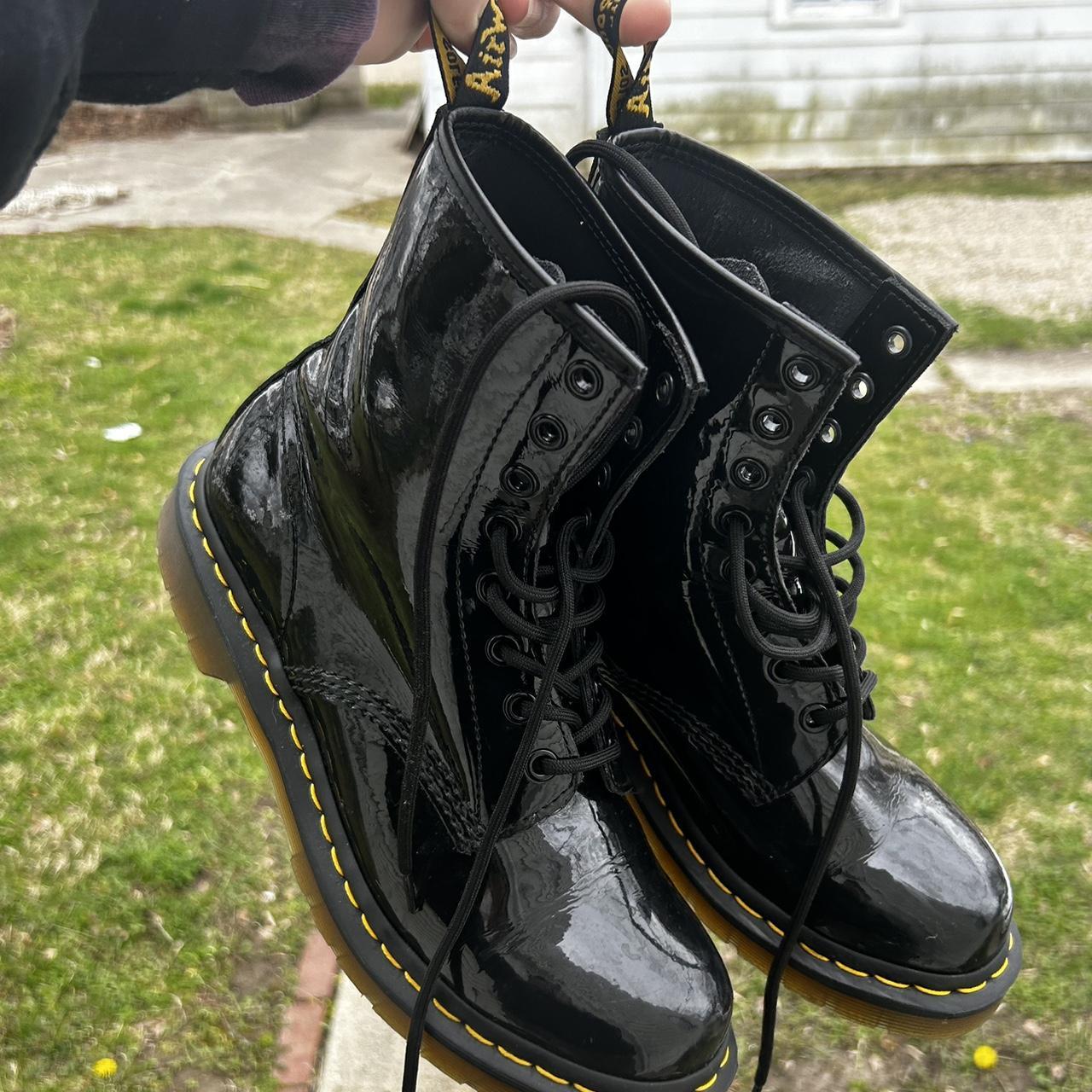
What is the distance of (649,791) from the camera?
1.11 m

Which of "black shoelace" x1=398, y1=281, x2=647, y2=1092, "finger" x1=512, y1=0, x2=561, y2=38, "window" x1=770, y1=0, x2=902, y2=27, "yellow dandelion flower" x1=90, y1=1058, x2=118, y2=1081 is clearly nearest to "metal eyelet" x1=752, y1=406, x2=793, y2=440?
"black shoelace" x1=398, y1=281, x2=647, y2=1092

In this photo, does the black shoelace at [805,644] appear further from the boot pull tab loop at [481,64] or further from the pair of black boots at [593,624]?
the boot pull tab loop at [481,64]

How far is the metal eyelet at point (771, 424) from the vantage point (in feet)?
2.80

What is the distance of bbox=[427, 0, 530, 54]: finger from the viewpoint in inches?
35.6

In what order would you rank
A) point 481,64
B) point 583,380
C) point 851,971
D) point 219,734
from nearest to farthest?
1. point 583,380
2. point 481,64
3. point 851,971
4. point 219,734

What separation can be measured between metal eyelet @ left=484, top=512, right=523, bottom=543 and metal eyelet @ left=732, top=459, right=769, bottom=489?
200 millimetres

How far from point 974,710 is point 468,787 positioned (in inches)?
43.2

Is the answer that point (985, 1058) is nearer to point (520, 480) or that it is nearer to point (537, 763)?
point (537, 763)

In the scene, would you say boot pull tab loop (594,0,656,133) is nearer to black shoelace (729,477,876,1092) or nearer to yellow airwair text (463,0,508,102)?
yellow airwair text (463,0,508,102)

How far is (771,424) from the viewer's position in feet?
2.83

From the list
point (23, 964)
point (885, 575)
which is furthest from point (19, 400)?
point (885, 575)

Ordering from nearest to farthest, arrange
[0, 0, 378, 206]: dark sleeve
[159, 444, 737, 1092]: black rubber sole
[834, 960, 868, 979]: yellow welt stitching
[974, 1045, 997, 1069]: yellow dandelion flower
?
[0, 0, 378, 206]: dark sleeve, [159, 444, 737, 1092]: black rubber sole, [834, 960, 868, 979]: yellow welt stitching, [974, 1045, 997, 1069]: yellow dandelion flower

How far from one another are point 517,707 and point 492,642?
0.21 feet

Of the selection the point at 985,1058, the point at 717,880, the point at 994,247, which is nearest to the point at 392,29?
the point at 717,880
